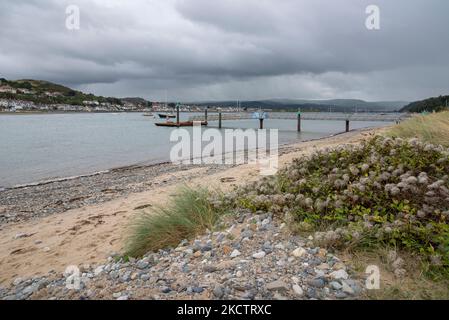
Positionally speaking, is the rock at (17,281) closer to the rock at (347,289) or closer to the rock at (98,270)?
the rock at (98,270)

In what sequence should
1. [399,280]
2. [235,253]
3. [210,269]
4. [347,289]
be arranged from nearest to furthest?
[347,289] < [399,280] < [210,269] < [235,253]

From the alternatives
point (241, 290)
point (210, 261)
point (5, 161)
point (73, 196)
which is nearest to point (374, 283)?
point (241, 290)

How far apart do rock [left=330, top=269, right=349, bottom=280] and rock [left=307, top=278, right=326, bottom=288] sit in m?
0.12

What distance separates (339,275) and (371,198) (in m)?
1.43

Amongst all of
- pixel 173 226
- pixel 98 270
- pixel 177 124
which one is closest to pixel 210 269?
pixel 173 226

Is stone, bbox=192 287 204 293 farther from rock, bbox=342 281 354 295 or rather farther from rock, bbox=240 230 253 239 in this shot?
rock, bbox=342 281 354 295

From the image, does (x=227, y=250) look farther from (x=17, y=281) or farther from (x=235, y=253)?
(x=17, y=281)

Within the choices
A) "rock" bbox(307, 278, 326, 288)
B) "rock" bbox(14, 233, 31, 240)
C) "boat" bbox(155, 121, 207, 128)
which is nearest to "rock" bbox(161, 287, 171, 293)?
"rock" bbox(307, 278, 326, 288)

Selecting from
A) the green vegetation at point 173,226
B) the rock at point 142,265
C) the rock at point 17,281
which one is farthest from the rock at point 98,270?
the rock at point 17,281

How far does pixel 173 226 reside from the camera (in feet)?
13.4

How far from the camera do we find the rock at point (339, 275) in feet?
8.16

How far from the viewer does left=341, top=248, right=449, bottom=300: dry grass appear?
223cm

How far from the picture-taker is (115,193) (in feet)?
32.6
